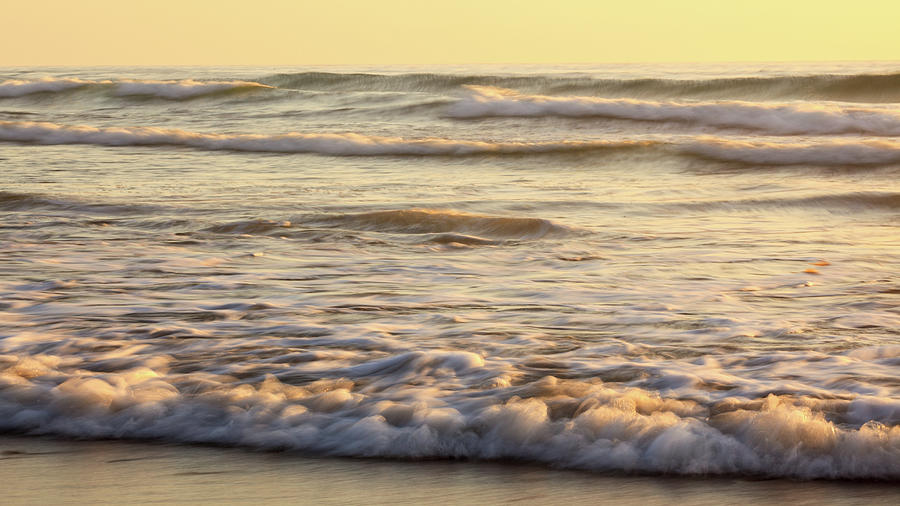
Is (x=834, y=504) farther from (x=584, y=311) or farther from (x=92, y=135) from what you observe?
(x=92, y=135)

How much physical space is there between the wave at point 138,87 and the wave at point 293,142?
230 inches

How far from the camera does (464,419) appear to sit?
301cm

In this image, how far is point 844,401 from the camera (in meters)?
3.04

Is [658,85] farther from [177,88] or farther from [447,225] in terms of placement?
[447,225]

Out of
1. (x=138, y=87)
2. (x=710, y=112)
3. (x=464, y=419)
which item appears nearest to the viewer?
(x=464, y=419)

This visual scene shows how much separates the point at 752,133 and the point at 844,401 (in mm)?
11960

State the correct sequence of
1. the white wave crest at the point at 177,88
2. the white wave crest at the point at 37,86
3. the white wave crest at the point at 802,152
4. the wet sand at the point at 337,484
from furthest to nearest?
the white wave crest at the point at 37,86, the white wave crest at the point at 177,88, the white wave crest at the point at 802,152, the wet sand at the point at 337,484

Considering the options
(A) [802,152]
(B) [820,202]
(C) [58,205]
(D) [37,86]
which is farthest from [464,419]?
(D) [37,86]

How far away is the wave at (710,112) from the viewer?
14492 millimetres

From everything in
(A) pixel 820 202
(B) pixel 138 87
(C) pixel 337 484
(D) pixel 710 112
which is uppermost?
(B) pixel 138 87

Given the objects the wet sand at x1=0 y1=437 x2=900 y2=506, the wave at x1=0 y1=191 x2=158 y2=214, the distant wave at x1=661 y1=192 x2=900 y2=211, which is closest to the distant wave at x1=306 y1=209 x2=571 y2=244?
the wave at x1=0 y1=191 x2=158 y2=214

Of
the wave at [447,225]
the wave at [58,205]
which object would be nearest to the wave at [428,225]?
the wave at [447,225]

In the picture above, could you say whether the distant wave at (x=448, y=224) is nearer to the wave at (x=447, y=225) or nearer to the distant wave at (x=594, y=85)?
the wave at (x=447, y=225)

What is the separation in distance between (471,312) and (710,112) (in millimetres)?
12582
